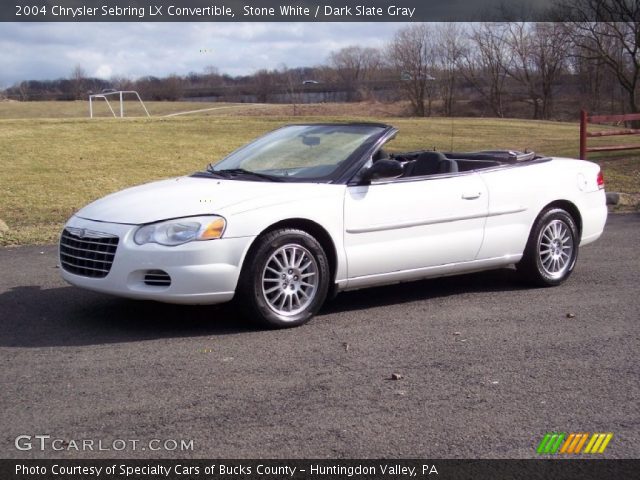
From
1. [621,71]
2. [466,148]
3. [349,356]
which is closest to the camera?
[349,356]

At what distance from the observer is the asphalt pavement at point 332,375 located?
4.02 meters

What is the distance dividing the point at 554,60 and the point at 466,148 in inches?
1069

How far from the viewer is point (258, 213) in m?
5.89

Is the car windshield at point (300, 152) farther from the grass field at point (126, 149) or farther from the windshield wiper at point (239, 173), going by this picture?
the grass field at point (126, 149)

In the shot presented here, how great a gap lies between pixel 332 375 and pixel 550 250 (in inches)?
131

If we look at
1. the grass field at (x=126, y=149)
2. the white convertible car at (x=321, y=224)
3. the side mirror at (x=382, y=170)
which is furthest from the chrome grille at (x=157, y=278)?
the grass field at (x=126, y=149)

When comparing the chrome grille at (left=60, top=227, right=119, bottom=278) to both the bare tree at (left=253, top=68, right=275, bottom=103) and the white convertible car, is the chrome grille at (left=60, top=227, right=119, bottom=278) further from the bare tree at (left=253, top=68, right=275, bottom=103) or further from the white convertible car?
the bare tree at (left=253, top=68, right=275, bottom=103)

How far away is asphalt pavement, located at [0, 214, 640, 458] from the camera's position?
13.2 ft

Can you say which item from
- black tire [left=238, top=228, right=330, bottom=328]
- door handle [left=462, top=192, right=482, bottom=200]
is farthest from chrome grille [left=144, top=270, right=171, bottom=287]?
door handle [left=462, top=192, right=482, bottom=200]

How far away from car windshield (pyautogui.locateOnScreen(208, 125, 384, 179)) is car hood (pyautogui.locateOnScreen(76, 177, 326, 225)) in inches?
14.2

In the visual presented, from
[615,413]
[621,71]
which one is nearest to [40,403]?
[615,413]

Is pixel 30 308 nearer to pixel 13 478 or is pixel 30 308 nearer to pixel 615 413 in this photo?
pixel 13 478

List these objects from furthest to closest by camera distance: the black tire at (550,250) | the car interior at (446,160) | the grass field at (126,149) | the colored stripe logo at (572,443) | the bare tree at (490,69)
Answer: the bare tree at (490,69), the grass field at (126,149), the black tire at (550,250), the car interior at (446,160), the colored stripe logo at (572,443)

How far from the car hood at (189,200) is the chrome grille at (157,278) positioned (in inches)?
14.4
